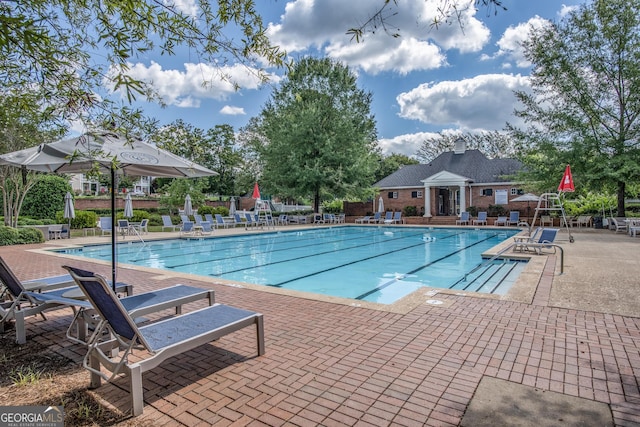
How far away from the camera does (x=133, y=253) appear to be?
12984 mm

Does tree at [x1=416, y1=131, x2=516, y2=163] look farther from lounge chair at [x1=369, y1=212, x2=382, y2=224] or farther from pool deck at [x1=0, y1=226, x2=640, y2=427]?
pool deck at [x1=0, y1=226, x2=640, y2=427]

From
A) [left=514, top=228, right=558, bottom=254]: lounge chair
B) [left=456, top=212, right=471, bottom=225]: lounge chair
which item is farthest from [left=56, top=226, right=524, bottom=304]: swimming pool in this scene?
[left=456, top=212, right=471, bottom=225]: lounge chair

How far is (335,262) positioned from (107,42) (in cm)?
917

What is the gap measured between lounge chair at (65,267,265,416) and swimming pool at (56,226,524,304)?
420 centimetres

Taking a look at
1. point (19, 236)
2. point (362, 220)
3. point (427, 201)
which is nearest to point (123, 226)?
point (19, 236)

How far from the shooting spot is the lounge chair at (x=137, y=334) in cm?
254

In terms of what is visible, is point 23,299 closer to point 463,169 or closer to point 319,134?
Answer: point 319,134

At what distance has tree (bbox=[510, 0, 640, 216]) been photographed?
18.0 metres

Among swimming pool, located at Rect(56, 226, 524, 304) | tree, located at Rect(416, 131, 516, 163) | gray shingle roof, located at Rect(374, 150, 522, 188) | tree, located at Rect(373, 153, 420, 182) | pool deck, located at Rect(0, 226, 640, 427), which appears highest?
tree, located at Rect(416, 131, 516, 163)

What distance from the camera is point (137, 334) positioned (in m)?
2.57

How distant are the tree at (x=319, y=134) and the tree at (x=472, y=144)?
82.0 feet

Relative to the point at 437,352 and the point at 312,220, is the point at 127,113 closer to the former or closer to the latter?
the point at 437,352

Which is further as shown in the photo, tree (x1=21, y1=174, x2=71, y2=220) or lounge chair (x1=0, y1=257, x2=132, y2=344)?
tree (x1=21, y1=174, x2=71, y2=220)

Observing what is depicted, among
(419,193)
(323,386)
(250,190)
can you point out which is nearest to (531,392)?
(323,386)
